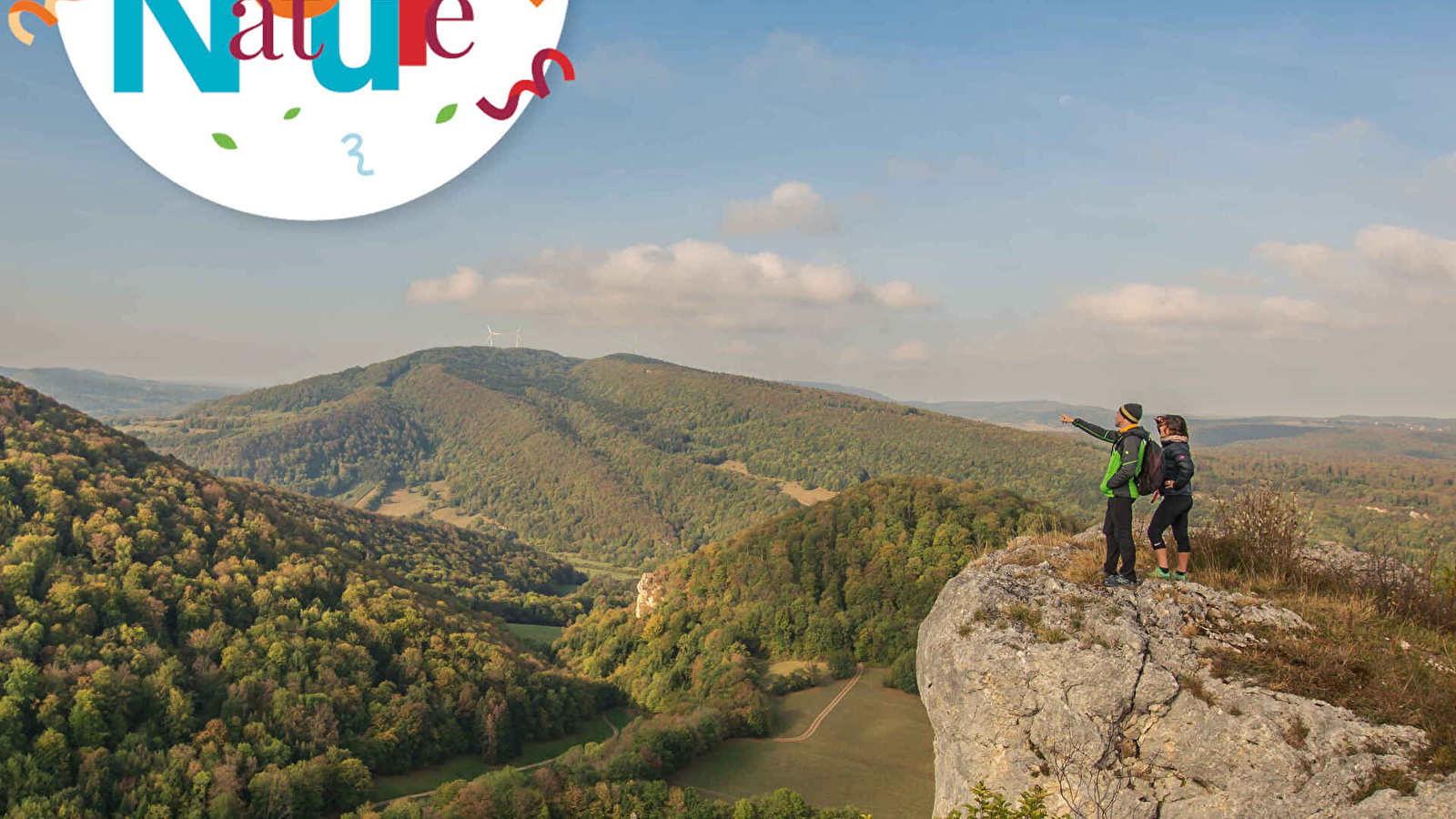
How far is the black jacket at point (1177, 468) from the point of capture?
12.5m

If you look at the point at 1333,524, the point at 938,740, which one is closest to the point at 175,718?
the point at 938,740

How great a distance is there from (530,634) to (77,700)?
72.4 metres

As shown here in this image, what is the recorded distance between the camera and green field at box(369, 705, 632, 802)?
50.8 m

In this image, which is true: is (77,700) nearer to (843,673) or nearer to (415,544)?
(843,673)

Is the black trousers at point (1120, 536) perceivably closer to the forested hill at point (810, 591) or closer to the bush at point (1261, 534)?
the bush at point (1261, 534)

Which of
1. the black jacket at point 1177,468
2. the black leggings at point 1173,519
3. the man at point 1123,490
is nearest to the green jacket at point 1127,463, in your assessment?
the man at point 1123,490

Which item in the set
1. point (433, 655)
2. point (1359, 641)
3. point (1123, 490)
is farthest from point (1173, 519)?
point (433, 655)

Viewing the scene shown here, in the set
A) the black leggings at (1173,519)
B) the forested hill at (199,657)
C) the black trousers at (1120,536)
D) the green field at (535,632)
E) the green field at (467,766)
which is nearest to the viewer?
the black trousers at (1120,536)

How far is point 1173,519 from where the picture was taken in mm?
12797

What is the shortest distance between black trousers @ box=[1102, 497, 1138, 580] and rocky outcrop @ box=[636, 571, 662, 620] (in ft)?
276

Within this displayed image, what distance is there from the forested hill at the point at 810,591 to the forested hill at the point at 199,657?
10.8 meters

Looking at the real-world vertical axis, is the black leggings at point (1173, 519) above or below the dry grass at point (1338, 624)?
above

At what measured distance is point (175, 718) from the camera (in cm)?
4550

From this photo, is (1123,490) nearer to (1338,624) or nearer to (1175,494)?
(1175,494)
